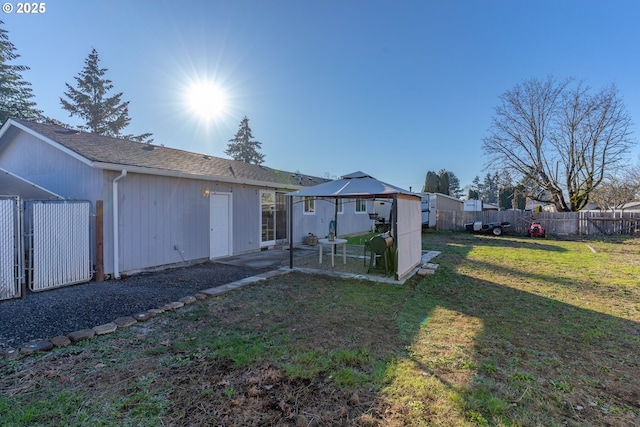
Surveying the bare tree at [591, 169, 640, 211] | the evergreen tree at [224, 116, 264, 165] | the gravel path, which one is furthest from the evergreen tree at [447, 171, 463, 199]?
the gravel path

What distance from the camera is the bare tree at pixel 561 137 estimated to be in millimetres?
18047

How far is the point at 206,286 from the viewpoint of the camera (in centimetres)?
589

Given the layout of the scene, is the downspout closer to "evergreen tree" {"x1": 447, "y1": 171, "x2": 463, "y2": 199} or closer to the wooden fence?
the wooden fence

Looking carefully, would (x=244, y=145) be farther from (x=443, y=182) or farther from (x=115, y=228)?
(x=115, y=228)

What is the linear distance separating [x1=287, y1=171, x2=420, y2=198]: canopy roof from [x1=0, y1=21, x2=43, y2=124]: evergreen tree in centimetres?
2076

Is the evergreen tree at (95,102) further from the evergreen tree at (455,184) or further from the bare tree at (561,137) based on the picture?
the evergreen tree at (455,184)

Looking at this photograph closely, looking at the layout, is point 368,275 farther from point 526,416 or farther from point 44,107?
point 44,107

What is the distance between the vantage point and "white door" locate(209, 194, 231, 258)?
870 cm

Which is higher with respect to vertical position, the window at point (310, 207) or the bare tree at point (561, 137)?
the bare tree at point (561, 137)

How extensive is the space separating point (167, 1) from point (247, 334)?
9.03 metres

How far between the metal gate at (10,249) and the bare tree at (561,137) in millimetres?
24921

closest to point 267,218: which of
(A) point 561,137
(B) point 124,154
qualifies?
(B) point 124,154

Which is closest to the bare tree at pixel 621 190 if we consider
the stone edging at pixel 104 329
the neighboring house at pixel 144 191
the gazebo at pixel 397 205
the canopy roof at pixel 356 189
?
the gazebo at pixel 397 205

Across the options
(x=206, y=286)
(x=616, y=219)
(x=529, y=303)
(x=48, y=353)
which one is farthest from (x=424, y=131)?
(x=48, y=353)
